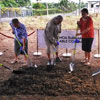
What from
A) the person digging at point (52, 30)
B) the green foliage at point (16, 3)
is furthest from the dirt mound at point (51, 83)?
the green foliage at point (16, 3)

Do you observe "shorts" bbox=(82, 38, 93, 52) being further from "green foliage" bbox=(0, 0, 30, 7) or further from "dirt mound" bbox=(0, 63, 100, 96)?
"green foliage" bbox=(0, 0, 30, 7)

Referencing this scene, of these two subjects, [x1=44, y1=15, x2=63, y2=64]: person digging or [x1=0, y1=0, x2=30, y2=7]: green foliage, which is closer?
[x1=44, y1=15, x2=63, y2=64]: person digging

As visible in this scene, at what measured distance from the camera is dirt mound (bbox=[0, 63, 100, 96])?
14.3 ft

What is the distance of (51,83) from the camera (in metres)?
4.76

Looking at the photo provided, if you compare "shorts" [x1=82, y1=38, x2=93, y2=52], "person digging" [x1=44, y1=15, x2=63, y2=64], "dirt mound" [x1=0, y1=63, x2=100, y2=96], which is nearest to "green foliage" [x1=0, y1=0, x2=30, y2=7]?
"person digging" [x1=44, y1=15, x2=63, y2=64]

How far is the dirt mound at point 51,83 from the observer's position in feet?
14.3

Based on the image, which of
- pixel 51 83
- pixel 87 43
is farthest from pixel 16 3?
pixel 51 83

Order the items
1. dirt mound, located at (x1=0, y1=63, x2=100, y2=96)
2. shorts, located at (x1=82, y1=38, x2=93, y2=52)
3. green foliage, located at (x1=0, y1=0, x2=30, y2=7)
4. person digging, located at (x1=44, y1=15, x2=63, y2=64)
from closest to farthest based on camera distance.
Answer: dirt mound, located at (x1=0, y1=63, x2=100, y2=96) < person digging, located at (x1=44, y1=15, x2=63, y2=64) < shorts, located at (x1=82, y1=38, x2=93, y2=52) < green foliage, located at (x1=0, y1=0, x2=30, y2=7)

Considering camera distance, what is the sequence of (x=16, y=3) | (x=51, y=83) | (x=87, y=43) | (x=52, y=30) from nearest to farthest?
(x=51, y=83) → (x=52, y=30) → (x=87, y=43) → (x=16, y=3)

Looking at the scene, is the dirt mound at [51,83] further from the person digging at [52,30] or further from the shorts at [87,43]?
the person digging at [52,30]

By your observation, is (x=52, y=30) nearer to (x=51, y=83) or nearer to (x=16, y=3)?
(x=51, y=83)

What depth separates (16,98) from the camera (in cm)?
409

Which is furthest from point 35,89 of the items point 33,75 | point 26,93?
point 33,75

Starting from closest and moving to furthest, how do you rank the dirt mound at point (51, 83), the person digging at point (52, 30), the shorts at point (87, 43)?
1. the dirt mound at point (51, 83)
2. the person digging at point (52, 30)
3. the shorts at point (87, 43)
